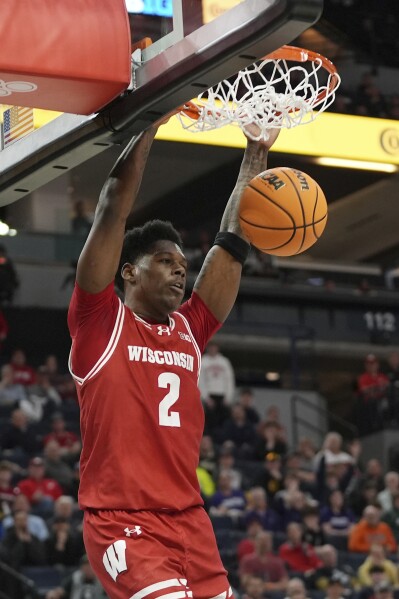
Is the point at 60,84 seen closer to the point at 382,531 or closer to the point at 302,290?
the point at 382,531

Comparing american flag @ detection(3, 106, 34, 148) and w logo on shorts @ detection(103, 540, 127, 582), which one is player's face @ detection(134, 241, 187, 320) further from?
w logo on shorts @ detection(103, 540, 127, 582)

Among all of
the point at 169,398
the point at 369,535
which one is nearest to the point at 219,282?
the point at 169,398

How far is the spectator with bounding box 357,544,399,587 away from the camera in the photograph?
12.6 meters

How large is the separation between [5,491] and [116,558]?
26.6ft

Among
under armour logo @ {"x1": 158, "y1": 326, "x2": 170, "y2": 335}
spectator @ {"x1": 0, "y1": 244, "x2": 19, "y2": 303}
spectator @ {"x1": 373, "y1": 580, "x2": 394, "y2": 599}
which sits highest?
spectator @ {"x1": 0, "y1": 244, "x2": 19, "y2": 303}

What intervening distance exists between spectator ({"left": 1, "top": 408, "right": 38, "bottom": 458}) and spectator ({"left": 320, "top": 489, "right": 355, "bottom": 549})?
3541mm

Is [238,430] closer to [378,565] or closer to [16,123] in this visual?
[378,565]

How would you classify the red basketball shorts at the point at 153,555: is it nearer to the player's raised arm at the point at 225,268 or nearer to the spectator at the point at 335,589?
the player's raised arm at the point at 225,268

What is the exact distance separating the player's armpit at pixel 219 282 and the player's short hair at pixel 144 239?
27 cm

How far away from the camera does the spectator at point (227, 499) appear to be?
13719 mm

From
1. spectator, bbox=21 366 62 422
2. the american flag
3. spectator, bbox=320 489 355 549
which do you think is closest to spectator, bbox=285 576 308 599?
spectator, bbox=320 489 355 549

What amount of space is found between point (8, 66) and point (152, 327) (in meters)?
1.19

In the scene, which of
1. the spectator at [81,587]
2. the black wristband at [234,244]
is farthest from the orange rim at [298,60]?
the spectator at [81,587]

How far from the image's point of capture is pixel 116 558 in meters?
4.60
